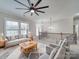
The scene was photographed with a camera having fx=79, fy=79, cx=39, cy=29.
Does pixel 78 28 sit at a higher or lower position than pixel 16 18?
lower

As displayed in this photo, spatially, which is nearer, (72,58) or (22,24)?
(72,58)

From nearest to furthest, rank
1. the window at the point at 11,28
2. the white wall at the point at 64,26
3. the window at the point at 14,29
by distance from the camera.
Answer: the window at the point at 14,29 < the window at the point at 11,28 < the white wall at the point at 64,26

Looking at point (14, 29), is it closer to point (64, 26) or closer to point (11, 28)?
point (11, 28)

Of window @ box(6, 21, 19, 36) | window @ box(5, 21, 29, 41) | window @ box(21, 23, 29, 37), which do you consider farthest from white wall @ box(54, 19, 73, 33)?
window @ box(6, 21, 19, 36)

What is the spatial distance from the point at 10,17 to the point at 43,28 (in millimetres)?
6791

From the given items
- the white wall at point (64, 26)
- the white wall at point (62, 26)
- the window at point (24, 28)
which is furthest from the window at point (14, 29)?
the white wall at point (64, 26)

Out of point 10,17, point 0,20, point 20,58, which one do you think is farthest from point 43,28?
point 20,58

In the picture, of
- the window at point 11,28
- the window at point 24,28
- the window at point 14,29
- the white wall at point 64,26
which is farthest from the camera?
the white wall at point 64,26

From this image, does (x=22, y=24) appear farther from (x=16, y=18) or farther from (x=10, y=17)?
(x=10, y=17)

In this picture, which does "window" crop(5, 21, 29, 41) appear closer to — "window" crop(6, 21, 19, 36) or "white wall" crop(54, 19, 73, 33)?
"window" crop(6, 21, 19, 36)

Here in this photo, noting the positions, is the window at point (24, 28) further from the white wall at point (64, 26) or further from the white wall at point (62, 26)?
the white wall at point (64, 26)

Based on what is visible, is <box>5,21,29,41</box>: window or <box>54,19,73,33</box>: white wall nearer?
<box>5,21,29,41</box>: window

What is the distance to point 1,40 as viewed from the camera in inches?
219

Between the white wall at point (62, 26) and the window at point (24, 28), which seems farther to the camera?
Result: the white wall at point (62, 26)
